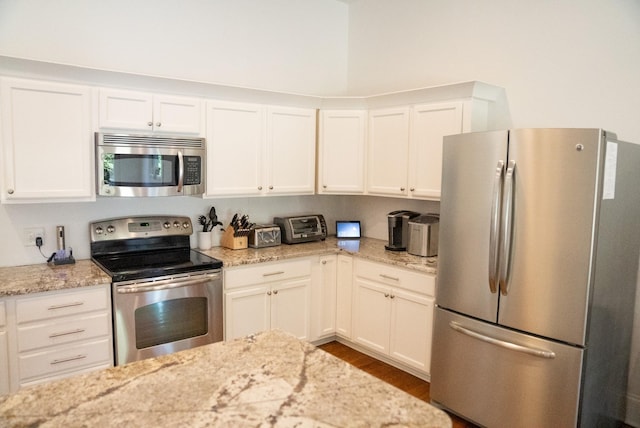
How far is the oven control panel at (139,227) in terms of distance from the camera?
10.2 ft

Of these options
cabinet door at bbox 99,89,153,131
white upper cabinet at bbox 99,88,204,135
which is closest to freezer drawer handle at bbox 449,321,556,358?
white upper cabinet at bbox 99,88,204,135

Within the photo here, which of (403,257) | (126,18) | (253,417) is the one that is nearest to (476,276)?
(403,257)

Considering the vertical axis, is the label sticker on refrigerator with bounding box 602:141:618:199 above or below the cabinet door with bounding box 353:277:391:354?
above

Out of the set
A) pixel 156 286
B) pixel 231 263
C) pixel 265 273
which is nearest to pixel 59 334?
pixel 156 286

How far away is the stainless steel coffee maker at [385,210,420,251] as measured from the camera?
11.8 ft

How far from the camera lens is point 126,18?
10.5 ft

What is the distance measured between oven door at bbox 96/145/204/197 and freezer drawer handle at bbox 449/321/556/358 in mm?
1993

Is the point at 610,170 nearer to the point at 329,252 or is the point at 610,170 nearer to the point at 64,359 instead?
the point at 329,252

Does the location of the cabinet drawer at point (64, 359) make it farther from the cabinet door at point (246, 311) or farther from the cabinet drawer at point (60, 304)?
the cabinet door at point (246, 311)

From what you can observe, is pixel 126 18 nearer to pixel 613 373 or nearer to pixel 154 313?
pixel 154 313

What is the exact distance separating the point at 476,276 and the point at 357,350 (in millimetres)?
1581

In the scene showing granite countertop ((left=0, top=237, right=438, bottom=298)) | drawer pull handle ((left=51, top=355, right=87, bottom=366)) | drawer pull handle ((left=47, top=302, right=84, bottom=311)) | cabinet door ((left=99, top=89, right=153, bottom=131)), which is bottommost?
drawer pull handle ((left=51, top=355, right=87, bottom=366))

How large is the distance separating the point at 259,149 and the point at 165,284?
1.30 metres

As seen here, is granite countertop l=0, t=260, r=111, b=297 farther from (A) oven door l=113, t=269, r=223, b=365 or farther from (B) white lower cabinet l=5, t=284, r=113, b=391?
(A) oven door l=113, t=269, r=223, b=365
